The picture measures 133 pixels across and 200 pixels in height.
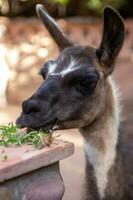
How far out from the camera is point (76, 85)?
322 centimetres

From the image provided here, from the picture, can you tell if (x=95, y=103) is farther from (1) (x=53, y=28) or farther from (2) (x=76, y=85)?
(1) (x=53, y=28)

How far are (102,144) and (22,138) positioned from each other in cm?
87

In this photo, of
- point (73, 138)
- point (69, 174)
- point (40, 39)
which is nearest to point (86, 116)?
point (69, 174)

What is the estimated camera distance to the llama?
3.17 meters

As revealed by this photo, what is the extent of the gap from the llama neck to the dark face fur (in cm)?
8

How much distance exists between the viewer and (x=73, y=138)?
6672 mm

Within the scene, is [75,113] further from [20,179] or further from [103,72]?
[20,179]

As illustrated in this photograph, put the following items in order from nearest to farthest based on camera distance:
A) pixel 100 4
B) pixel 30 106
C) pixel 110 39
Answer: pixel 30 106 → pixel 110 39 → pixel 100 4

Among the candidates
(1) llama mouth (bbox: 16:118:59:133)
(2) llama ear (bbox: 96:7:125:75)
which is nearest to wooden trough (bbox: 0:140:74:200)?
(1) llama mouth (bbox: 16:118:59:133)

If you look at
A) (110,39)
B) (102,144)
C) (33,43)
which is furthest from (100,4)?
(102,144)

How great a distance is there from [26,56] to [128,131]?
5565mm

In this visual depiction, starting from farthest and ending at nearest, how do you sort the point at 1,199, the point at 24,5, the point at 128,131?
the point at 24,5, the point at 128,131, the point at 1,199

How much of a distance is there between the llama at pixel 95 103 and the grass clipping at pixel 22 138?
15.7 inches

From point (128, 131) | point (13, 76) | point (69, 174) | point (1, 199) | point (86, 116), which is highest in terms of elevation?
point (1, 199)
